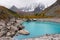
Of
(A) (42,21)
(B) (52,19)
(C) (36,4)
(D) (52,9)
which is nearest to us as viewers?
(C) (36,4)

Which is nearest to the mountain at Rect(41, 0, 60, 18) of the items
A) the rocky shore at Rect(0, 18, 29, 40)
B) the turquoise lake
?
the turquoise lake

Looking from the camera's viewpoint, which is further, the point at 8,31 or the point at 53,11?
the point at 53,11

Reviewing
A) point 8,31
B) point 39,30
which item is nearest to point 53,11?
point 39,30

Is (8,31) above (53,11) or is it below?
below

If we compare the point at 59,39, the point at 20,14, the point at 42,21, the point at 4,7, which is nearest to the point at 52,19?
the point at 42,21

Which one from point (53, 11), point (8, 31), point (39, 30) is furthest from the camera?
point (53, 11)

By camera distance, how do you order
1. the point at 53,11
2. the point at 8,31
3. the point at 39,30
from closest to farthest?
the point at 8,31 → the point at 39,30 → the point at 53,11

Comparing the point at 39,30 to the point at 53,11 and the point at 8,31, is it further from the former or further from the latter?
the point at 53,11

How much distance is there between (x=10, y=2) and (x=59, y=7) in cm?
1462

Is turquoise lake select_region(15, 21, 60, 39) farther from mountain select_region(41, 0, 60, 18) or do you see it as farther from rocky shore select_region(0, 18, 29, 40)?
mountain select_region(41, 0, 60, 18)

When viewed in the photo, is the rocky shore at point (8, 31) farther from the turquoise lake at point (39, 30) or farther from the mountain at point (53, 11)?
the mountain at point (53, 11)

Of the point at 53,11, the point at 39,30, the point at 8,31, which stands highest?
the point at 53,11

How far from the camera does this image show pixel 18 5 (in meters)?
15.3

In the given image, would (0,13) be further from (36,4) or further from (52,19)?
(52,19)
